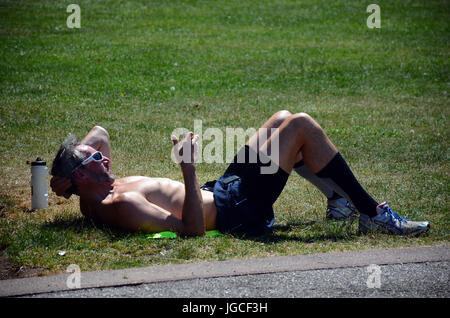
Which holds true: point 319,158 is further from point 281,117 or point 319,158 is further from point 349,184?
point 281,117

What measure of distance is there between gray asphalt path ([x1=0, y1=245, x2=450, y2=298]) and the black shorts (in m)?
0.59

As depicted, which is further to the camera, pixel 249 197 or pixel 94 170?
pixel 249 197

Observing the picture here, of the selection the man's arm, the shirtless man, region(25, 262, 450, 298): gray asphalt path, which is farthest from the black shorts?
region(25, 262, 450, 298): gray asphalt path

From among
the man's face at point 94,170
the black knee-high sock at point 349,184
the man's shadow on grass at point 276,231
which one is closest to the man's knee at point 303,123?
the black knee-high sock at point 349,184

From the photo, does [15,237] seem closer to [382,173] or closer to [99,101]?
[382,173]

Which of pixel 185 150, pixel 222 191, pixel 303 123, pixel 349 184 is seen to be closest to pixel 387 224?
pixel 349 184

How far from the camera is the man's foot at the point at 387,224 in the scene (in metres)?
4.85

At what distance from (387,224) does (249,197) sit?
3.67 feet

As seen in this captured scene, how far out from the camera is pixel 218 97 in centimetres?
1124

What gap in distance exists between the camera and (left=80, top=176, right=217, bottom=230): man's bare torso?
187 inches

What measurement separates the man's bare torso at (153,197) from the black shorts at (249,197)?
0.27 feet

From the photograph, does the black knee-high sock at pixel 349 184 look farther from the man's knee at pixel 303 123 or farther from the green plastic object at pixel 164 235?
the green plastic object at pixel 164 235

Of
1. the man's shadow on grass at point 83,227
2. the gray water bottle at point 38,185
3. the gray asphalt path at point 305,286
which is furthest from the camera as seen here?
the gray water bottle at point 38,185

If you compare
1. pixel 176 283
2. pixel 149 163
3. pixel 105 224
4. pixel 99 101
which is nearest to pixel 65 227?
pixel 105 224
